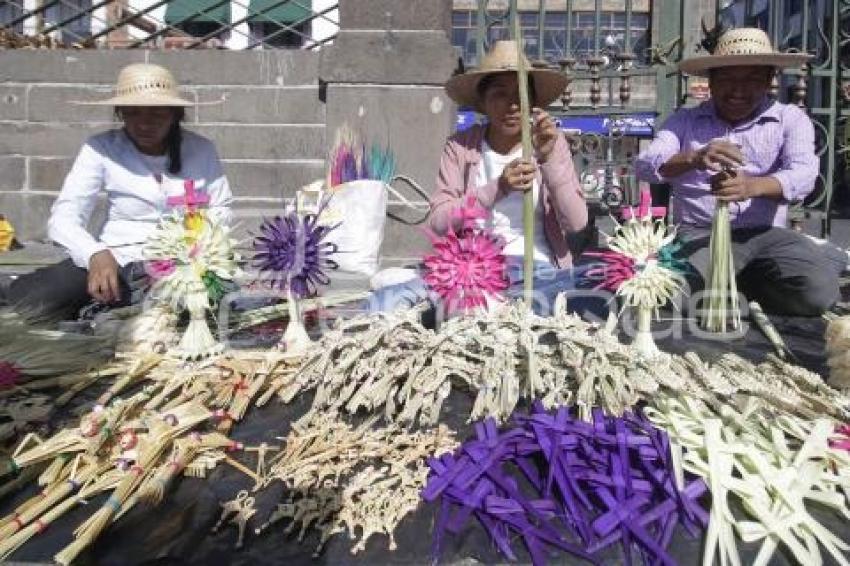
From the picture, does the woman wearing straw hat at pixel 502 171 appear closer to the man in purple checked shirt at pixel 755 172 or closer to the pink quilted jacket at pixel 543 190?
the pink quilted jacket at pixel 543 190

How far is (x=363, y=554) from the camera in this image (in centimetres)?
150

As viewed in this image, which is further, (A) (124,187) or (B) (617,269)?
(A) (124,187)

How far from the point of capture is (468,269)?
237 centimetres

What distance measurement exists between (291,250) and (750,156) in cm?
221

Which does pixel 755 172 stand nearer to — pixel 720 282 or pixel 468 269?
pixel 720 282

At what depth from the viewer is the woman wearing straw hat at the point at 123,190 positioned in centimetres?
302

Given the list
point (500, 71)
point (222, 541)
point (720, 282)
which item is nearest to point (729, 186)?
point (720, 282)

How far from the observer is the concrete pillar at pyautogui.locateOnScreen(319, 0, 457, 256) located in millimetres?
4734

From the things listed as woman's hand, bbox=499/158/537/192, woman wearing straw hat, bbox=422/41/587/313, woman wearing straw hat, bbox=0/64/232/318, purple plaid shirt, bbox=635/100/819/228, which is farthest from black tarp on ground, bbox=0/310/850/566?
purple plaid shirt, bbox=635/100/819/228

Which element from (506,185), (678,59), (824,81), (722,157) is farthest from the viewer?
(824,81)

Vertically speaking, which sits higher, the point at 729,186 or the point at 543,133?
the point at 543,133

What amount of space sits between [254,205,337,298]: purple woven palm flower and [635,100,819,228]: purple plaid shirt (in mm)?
1770

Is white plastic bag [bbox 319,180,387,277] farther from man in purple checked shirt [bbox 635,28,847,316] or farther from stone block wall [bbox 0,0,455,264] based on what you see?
man in purple checked shirt [bbox 635,28,847,316]

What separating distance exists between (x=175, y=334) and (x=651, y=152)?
226cm
